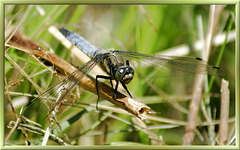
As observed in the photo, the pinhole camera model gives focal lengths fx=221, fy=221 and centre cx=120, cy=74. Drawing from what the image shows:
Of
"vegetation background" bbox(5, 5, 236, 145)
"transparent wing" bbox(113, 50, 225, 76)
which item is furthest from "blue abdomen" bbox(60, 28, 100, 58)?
"transparent wing" bbox(113, 50, 225, 76)

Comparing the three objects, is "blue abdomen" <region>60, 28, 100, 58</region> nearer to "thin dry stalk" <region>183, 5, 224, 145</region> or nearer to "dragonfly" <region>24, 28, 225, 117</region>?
"dragonfly" <region>24, 28, 225, 117</region>

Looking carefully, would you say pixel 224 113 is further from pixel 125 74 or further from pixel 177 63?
pixel 125 74

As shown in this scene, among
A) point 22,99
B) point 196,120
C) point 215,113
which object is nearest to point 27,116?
point 22,99

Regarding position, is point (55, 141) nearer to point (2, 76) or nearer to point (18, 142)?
point (18, 142)

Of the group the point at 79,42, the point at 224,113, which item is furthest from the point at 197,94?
the point at 79,42

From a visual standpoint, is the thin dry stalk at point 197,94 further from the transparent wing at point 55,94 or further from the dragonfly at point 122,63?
the transparent wing at point 55,94

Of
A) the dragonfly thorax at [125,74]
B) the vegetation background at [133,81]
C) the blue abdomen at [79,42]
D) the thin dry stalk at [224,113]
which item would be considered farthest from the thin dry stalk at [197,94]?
the blue abdomen at [79,42]
